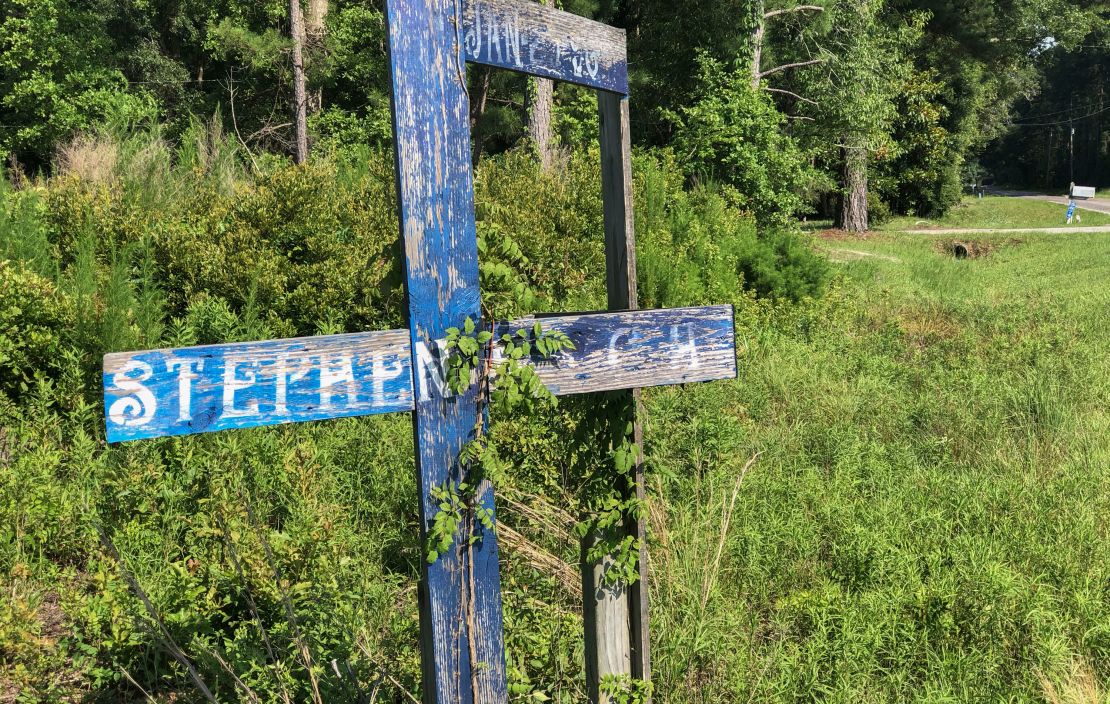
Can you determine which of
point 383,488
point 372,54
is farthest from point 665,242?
point 372,54

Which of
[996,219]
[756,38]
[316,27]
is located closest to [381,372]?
[756,38]

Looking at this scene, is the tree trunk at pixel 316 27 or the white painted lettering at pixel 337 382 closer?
the white painted lettering at pixel 337 382

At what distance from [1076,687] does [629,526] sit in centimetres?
187

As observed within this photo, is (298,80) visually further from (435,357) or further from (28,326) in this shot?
(435,357)

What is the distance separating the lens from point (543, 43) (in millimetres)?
2119

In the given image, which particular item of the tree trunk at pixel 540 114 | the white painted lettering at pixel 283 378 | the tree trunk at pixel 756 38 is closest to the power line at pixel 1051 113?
the tree trunk at pixel 756 38

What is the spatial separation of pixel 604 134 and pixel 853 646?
7.09 ft

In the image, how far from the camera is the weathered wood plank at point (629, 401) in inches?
91.4

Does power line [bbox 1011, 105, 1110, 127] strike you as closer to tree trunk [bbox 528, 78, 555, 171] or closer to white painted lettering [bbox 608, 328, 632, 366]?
tree trunk [bbox 528, 78, 555, 171]

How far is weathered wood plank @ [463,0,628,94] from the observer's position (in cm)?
199

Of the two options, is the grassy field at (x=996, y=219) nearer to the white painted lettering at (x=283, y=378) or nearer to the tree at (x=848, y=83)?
the tree at (x=848, y=83)

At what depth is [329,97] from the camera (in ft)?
79.4

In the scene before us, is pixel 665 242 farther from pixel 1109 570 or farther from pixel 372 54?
pixel 372 54

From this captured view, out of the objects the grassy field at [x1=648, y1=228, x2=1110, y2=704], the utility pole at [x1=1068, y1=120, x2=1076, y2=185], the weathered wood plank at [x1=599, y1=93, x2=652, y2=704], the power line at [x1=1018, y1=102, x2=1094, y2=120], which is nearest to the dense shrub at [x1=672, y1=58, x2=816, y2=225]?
the grassy field at [x1=648, y1=228, x2=1110, y2=704]
